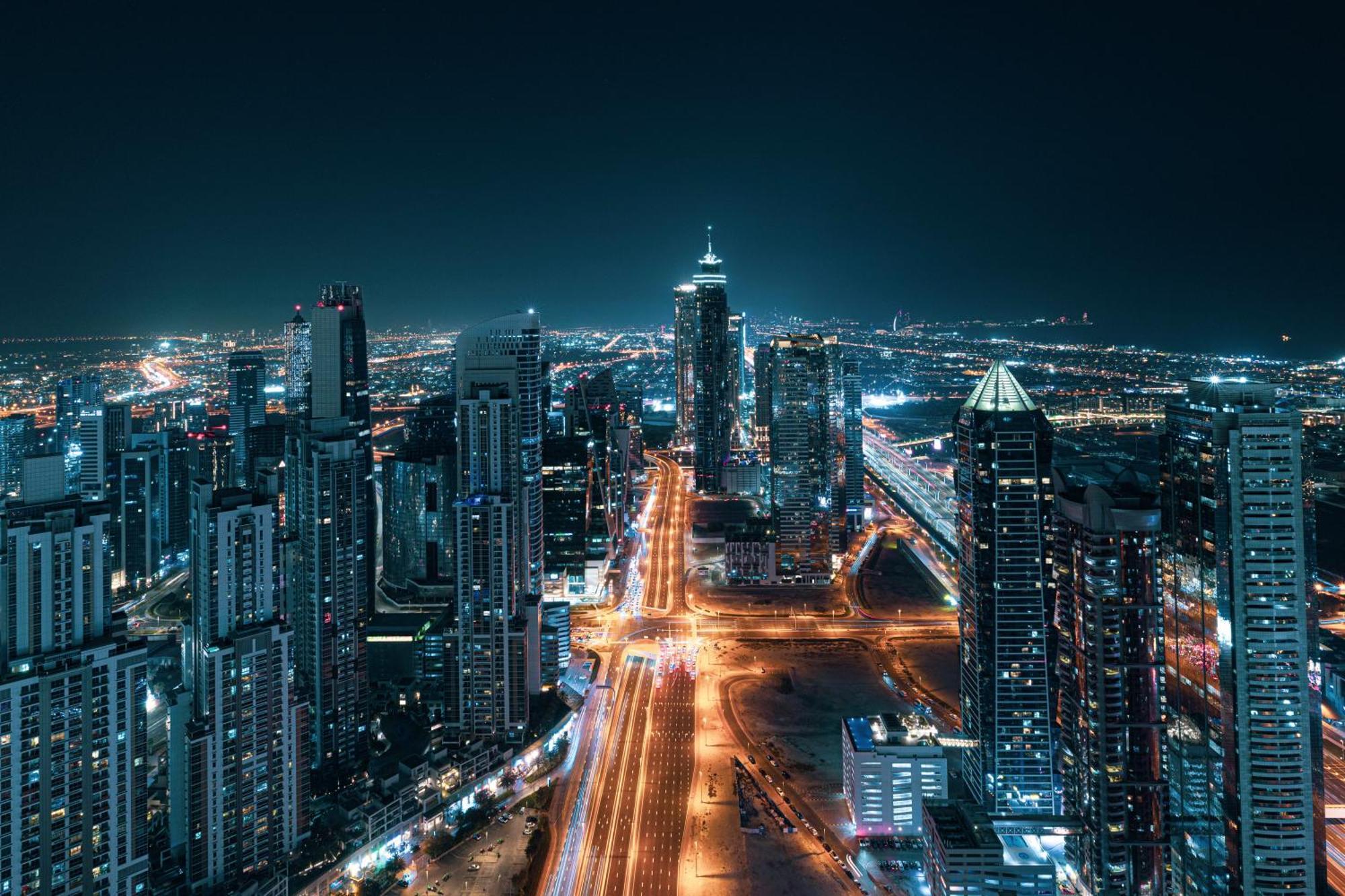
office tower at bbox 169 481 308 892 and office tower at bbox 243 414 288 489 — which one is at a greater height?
office tower at bbox 243 414 288 489

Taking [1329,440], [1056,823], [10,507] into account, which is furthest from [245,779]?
[1329,440]

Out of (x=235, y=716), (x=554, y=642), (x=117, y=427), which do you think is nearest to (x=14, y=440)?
(x=117, y=427)

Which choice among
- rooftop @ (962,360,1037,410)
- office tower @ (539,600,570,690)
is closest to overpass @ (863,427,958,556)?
rooftop @ (962,360,1037,410)

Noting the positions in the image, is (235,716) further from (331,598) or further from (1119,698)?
(1119,698)

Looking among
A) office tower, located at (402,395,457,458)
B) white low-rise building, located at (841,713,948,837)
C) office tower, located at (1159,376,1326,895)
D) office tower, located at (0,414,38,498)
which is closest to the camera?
office tower, located at (1159,376,1326,895)

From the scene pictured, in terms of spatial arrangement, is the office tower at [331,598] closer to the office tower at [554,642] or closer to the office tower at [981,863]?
the office tower at [554,642]

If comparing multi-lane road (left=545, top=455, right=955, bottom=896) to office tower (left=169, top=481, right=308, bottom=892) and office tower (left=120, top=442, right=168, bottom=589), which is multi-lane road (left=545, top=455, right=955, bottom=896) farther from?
office tower (left=120, top=442, right=168, bottom=589)

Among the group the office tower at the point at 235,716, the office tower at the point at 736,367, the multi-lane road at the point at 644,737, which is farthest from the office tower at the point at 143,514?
the office tower at the point at 736,367

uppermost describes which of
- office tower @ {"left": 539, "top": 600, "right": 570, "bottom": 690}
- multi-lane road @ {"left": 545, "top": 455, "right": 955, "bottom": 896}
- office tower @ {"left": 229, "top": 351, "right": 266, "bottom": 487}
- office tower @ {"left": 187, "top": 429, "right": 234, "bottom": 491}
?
office tower @ {"left": 229, "top": 351, "right": 266, "bottom": 487}

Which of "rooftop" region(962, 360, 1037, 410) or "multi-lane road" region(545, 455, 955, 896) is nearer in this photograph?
"multi-lane road" region(545, 455, 955, 896)
